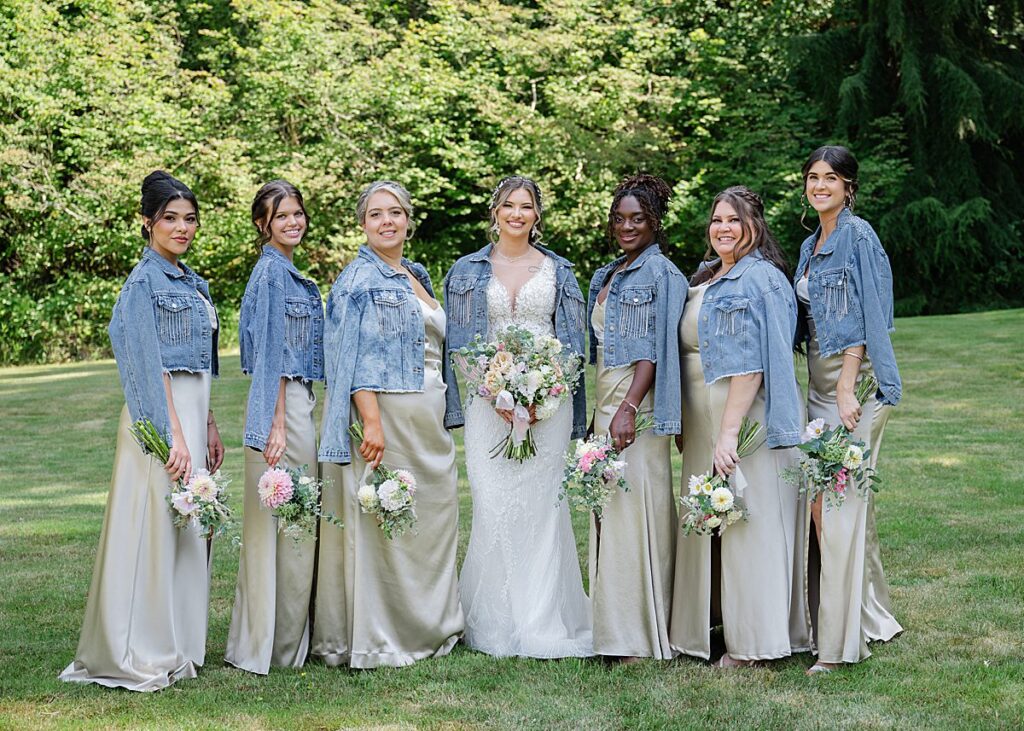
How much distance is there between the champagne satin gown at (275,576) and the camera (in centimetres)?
569

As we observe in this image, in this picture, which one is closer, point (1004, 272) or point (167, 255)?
point (167, 255)

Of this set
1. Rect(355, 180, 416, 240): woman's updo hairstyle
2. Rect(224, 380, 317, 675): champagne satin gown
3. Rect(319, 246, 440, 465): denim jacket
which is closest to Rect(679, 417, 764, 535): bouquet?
Rect(319, 246, 440, 465): denim jacket

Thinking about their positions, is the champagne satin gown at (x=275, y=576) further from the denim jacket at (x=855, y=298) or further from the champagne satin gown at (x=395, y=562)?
the denim jacket at (x=855, y=298)

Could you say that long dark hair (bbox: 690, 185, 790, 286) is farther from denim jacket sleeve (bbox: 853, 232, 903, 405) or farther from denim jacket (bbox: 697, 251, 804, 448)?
denim jacket sleeve (bbox: 853, 232, 903, 405)

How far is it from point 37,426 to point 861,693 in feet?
42.7

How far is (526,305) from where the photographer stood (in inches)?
241

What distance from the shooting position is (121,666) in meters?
5.32

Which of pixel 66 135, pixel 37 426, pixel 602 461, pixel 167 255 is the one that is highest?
pixel 66 135

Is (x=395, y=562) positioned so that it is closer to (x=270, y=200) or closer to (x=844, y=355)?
(x=270, y=200)

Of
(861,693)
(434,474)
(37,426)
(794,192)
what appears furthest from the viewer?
(794,192)

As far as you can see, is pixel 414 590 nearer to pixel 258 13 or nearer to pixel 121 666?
A: pixel 121 666

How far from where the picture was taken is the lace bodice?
613 centimetres

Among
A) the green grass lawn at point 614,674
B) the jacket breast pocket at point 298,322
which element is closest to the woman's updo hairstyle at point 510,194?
the jacket breast pocket at point 298,322

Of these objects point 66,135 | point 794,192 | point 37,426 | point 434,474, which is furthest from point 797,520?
point 66,135
